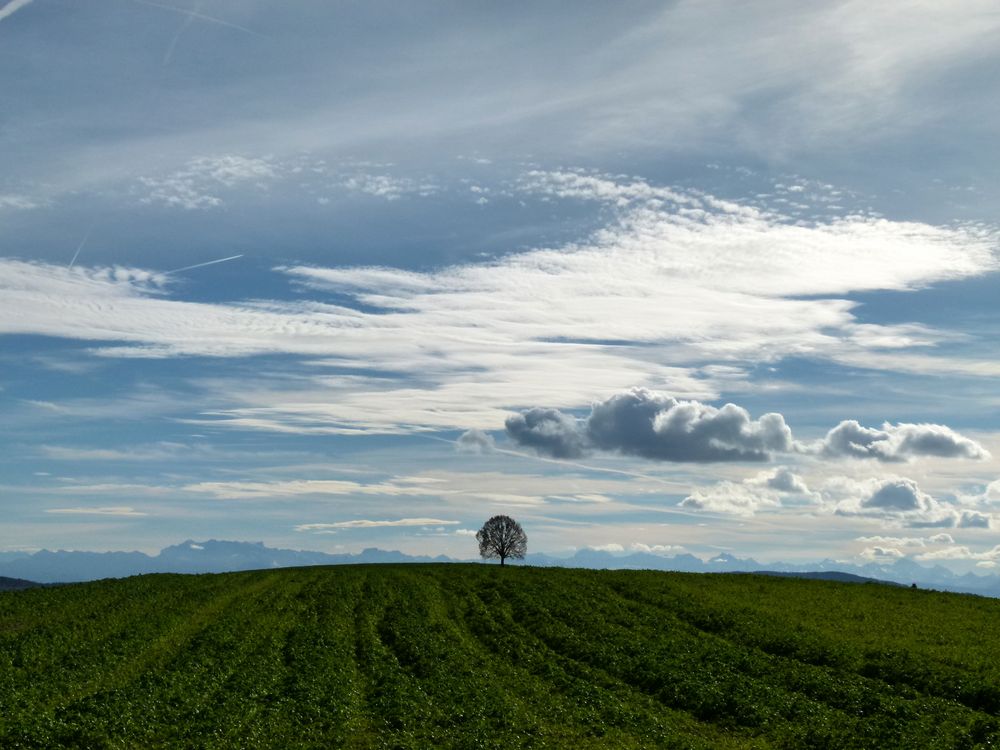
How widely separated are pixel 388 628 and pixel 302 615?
1079cm

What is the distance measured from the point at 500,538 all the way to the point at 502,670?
362ft

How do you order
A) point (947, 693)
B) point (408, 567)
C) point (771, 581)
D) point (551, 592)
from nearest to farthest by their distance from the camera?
point (947, 693)
point (551, 592)
point (771, 581)
point (408, 567)

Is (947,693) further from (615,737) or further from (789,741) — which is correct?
(615,737)

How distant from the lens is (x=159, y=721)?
3547cm

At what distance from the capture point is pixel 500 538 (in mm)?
157625

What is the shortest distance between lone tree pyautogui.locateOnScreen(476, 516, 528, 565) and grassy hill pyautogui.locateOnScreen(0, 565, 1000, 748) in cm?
7473

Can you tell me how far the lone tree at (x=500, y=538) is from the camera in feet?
516

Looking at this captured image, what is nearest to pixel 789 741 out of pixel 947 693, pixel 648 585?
pixel 947 693

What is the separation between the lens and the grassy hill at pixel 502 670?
113 feet

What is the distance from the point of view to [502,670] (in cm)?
4797

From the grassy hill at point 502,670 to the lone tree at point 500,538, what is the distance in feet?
245

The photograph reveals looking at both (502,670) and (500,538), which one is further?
(500,538)

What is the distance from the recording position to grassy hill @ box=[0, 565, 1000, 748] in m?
34.4

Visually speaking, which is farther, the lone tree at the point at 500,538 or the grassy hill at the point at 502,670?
the lone tree at the point at 500,538
